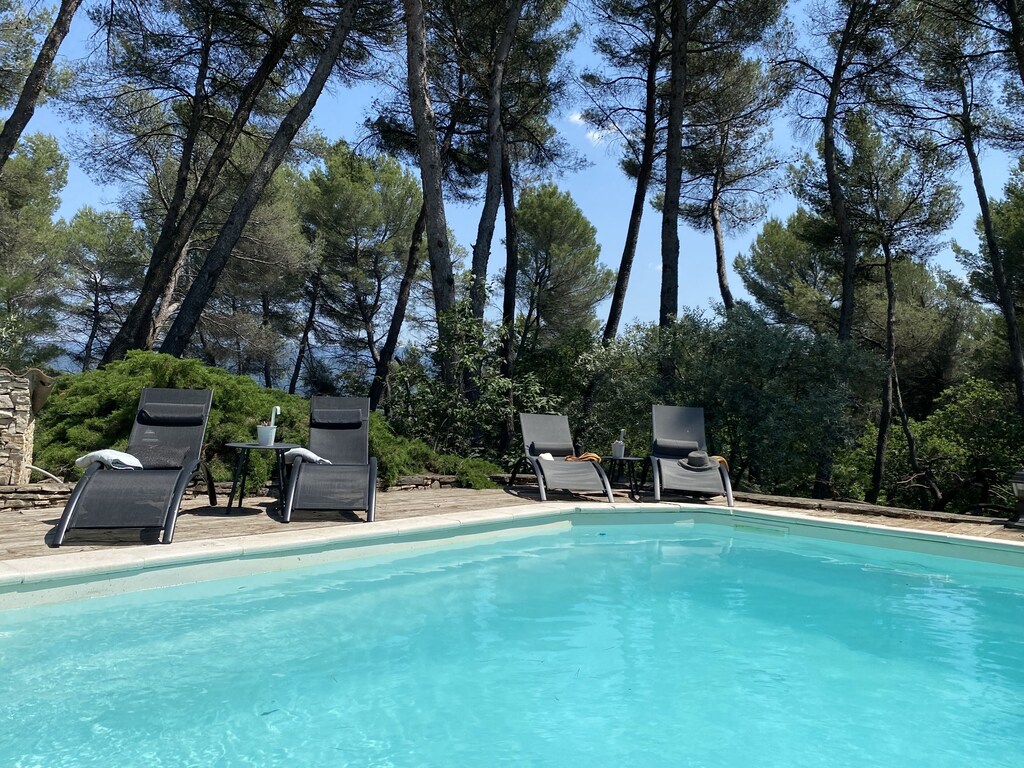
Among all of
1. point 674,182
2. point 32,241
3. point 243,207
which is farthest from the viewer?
point 32,241

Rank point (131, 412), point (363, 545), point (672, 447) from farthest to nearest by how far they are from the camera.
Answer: point (672, 447), point (131, 412), point (363, 545)

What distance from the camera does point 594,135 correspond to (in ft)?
46.7

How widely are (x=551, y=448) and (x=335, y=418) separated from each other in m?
2.39

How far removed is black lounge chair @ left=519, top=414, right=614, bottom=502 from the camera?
6547mm

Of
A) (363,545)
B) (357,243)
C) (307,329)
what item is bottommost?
(363,545)

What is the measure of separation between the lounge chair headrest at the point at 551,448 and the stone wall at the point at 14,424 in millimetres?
4296

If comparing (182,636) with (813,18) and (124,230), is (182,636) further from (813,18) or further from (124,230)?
(124,230)

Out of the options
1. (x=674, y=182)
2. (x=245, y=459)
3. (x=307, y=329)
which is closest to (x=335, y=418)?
(x=245, y=459)

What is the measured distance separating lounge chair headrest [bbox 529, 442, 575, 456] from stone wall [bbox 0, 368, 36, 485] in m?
4.30

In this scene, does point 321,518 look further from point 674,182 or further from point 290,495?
point 674,182

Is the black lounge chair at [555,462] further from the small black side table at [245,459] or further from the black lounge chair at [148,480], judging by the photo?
the black lounge chair at [148,480]

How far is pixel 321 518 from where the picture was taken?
5.08 m

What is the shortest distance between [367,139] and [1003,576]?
41.4 ft

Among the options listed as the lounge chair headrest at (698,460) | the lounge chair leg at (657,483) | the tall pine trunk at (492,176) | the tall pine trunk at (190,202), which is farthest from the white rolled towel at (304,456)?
the tall pine trunk at (190,202)
